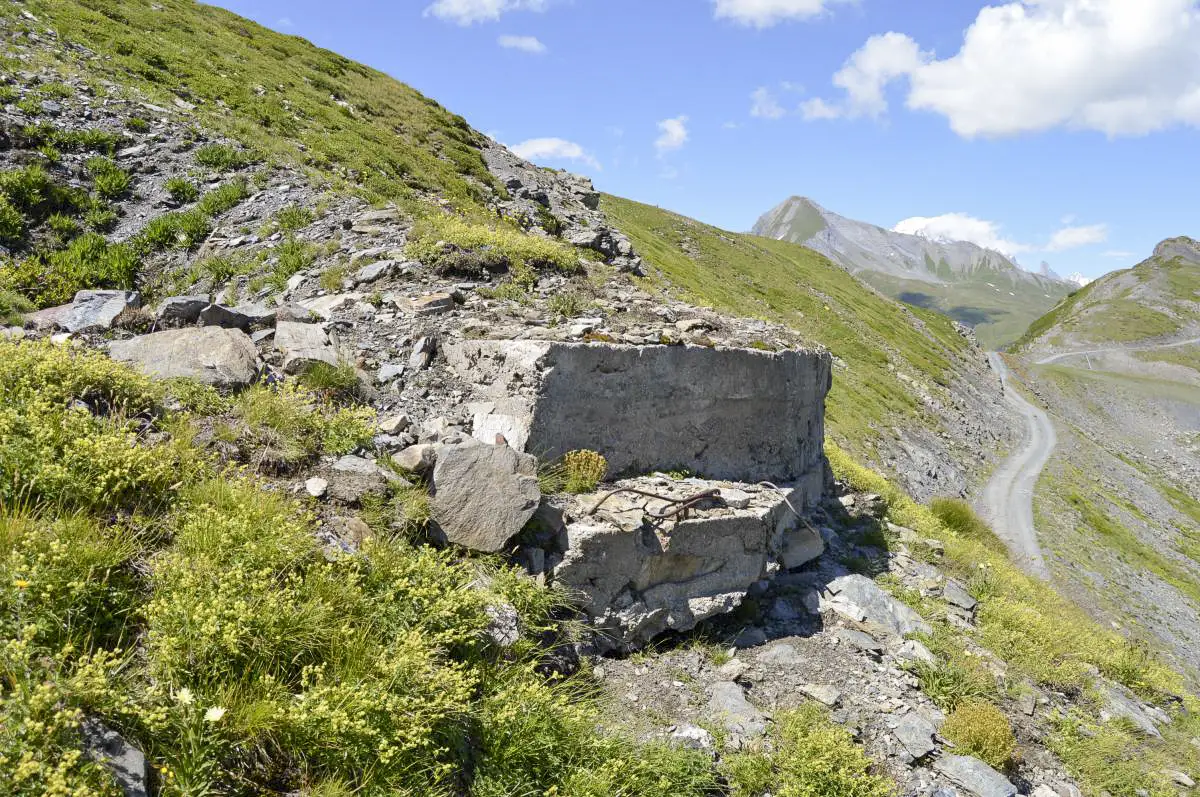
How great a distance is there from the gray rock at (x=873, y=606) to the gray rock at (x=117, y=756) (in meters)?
11.4

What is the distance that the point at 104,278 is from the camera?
40.1 feet

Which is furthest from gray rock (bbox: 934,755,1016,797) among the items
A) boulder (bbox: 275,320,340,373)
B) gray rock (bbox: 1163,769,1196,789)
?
boulder (bbox: 275,320,340,373)

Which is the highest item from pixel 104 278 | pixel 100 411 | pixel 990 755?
pixel 104 278

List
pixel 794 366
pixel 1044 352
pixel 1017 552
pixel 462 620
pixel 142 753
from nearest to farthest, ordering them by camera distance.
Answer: pixel 142 753, pixel 462 620, pixel 794 366, pixel 1017 552, pixel 1044 352

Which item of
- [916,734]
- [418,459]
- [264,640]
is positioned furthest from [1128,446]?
[264,640]

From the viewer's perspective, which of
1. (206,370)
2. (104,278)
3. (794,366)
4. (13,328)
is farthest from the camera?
(794,366)

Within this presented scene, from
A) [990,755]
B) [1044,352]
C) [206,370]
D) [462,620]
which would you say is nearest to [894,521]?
[990,755]

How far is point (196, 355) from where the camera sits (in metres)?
8.06

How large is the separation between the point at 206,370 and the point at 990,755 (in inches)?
494

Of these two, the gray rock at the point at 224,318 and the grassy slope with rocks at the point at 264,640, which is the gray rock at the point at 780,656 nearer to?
the grassy slope with rocks at the point at 264,640

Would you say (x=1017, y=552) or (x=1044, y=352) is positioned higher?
(x=1044, y=352)

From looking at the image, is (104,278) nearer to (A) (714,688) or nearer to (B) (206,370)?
(B) (206,370)

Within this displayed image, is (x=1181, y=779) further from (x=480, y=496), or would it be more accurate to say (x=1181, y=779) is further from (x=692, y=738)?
(x=480, y=496)

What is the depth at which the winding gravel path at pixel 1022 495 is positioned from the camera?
28984 millimetres
